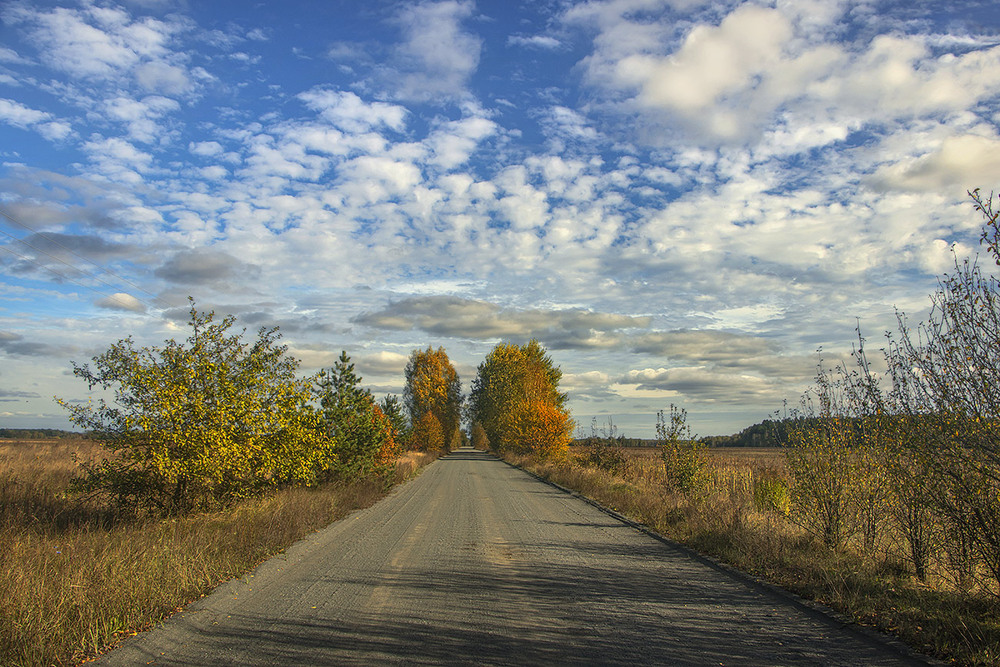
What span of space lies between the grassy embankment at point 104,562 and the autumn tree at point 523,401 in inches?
1166

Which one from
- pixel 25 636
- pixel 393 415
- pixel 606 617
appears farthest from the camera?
pixel 393 415

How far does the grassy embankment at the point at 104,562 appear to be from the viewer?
532 centimetres

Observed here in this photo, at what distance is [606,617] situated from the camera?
247 inches

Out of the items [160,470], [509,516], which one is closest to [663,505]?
[509,516]

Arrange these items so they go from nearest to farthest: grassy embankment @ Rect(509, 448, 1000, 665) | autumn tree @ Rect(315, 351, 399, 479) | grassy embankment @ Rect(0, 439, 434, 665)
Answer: grassy embankment @ Rect(0, 439, 434, 665) → grassy embankment @ Rect(509, 448, 1000, 665) → autumn tree @ Rect(315, 351, 399, 479)

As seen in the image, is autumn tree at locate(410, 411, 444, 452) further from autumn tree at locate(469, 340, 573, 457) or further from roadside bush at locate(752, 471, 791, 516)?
roadside bush at locate(752, 471, 791, 516)

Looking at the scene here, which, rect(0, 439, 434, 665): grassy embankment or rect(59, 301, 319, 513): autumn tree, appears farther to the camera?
rect(59, 301, 319, 513): autumn tree

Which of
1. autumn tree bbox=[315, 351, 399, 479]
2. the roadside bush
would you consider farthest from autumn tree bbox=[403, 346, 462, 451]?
the roadside bush

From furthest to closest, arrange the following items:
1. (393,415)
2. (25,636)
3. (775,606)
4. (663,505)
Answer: (393,415), (663,505), (775,606), (25,636)

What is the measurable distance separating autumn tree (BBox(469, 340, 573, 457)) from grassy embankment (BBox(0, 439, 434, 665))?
29.6 m

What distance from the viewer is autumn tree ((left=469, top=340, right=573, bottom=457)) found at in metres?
42.9

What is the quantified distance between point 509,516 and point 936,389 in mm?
10806

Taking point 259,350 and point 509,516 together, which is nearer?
point 259,350

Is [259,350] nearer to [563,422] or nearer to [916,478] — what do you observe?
[916,478]
